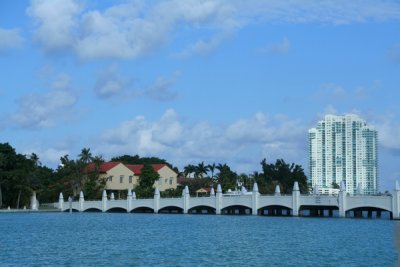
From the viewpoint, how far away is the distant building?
400 feet

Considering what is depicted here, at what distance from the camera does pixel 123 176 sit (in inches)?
4906

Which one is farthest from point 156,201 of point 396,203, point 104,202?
point 396,203

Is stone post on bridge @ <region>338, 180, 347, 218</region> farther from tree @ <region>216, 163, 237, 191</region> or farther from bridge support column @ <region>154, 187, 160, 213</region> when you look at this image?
tree @ <region>216, 163, 237, 191</region>

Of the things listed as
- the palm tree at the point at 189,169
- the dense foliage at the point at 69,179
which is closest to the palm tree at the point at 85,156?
the dense foliage at the point at 69,179

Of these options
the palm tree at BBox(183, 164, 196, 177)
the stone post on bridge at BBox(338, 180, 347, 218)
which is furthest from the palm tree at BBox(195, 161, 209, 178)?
the stone post on bridge at BBox(338, 180, 347, 218)

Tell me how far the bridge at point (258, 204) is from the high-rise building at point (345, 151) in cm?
3911

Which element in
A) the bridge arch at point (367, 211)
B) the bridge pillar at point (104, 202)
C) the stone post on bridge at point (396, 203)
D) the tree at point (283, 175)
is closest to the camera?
the stone post on bridge at point (396, 203)

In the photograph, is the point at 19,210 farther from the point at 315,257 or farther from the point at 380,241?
the point at 315,257

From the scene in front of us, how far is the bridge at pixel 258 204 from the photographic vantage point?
2936 inches

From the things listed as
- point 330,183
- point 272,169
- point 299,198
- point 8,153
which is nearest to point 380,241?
point 299,198

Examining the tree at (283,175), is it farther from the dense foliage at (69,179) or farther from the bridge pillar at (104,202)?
the bridge pillar at (104,202)

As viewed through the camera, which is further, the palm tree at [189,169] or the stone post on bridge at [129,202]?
the palm tree at [189,169]

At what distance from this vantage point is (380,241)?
4809 centimetres

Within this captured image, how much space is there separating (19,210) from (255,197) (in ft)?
127
